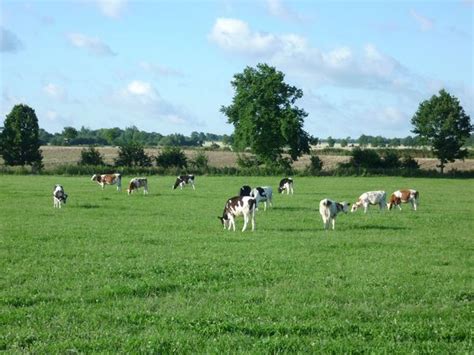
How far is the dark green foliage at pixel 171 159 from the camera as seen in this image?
87.0 m

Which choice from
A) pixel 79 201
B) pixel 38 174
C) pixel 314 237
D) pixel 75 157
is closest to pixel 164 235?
pixel 314 237

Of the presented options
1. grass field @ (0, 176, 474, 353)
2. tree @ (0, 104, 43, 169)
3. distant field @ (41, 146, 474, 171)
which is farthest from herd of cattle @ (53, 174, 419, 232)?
distant field @ (41, 146, 474, 171)

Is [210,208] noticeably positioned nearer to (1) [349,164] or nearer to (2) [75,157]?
(1) [349,164]

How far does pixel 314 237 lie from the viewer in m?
21.2

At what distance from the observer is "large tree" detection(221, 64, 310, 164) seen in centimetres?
8325

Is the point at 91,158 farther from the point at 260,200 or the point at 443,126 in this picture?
the point at 260,200

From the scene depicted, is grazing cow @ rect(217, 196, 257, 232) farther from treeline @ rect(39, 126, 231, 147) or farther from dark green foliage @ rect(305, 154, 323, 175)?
treeline @ rect(39, 126, 231, 147)

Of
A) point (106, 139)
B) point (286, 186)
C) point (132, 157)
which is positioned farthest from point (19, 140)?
point (106, 139)

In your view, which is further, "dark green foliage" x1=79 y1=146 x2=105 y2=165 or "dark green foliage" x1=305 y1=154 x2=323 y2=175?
"dark green foliage" x1=79 y1=146 x2=105 y2=165

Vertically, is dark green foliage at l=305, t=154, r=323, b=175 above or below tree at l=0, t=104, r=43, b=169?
below

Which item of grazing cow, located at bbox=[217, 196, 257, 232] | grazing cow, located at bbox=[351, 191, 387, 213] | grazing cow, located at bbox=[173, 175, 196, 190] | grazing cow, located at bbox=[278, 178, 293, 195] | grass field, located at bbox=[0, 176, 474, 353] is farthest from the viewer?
grazing cow, located at bbox=[173, 175, 196, 190]

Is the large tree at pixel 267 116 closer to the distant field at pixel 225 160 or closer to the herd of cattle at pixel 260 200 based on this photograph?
the distant field at pixel 225 160

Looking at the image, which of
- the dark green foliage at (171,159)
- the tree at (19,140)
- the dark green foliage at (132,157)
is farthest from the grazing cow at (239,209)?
the tree at (19,140)

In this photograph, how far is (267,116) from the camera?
8362 cm
